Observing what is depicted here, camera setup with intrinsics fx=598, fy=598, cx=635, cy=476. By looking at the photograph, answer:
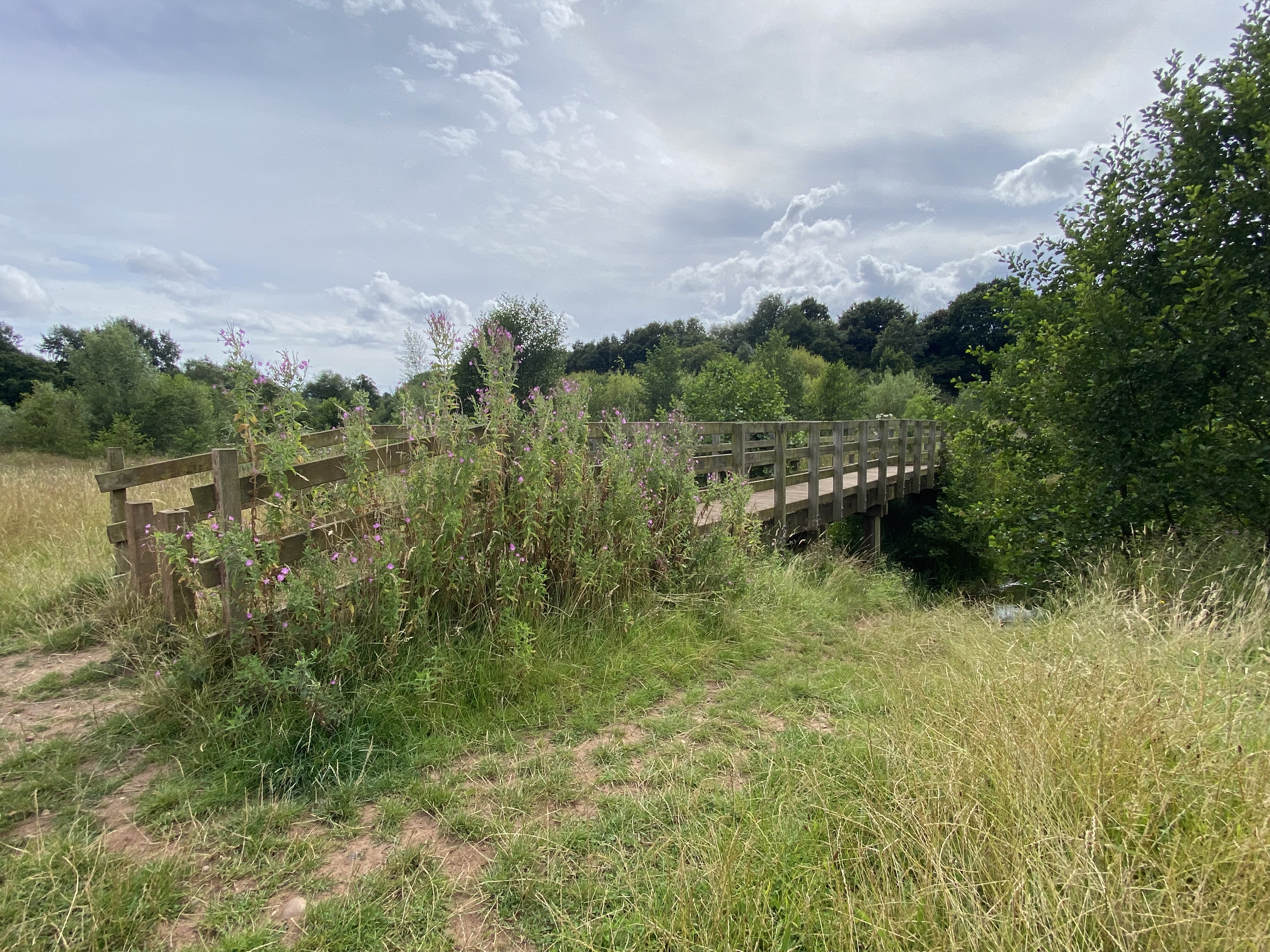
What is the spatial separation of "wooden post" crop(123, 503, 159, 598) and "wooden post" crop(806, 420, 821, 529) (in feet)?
25.4

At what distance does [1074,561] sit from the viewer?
261 inches

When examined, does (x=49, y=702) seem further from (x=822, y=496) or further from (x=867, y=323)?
(x=867, y=323)

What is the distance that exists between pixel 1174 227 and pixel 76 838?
976 centimetres

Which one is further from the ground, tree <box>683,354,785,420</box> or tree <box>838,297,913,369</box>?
tree <box>838,297,913,369</box>

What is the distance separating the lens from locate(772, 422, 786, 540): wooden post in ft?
26.7

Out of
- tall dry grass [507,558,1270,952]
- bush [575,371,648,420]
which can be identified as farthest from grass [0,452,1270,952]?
bush [575,371,648,420]

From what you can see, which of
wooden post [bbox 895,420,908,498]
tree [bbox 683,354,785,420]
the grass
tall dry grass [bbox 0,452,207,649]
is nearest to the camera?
the grass

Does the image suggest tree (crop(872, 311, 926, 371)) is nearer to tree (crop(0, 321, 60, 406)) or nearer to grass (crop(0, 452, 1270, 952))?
grass (crop(0, 452, 1270, 952))

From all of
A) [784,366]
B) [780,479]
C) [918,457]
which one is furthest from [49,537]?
[784,366]

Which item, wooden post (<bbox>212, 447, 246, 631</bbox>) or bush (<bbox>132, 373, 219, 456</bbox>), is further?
bush (<bbox>132, 373, 219, 456</bbox>)

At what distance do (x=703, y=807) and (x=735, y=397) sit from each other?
18.9 m

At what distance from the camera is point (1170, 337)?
20.8 feet

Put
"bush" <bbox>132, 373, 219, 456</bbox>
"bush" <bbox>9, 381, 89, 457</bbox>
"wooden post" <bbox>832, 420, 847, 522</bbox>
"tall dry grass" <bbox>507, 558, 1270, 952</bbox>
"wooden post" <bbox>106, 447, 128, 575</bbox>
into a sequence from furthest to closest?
"bush" <bbox>132, 373, 219, 456</bbox> → "bush" <bbox>9, 381, 89, 457</bbox> → "wooden post" <bbox>832, 420, 847, 522</bbox> → "wooden post" <bbox>106, 447, 128, 575</bbox> → "tall dry grass" <bbox>507, 558, 1270, 952</bbox>

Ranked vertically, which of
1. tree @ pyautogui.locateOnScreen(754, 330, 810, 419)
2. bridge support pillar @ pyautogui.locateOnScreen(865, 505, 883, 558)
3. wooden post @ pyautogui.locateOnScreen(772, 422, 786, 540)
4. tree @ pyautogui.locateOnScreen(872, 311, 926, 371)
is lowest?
bridge support pillar @ pyautogui.locateOnScreen(865, 505, 883, 558)
